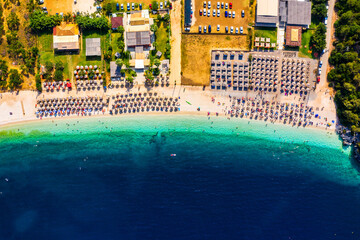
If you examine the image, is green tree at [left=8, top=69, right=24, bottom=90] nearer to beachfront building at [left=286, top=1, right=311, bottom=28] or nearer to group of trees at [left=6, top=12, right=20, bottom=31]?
group of trees at [left=6, top=12, right=20, bottom=31]

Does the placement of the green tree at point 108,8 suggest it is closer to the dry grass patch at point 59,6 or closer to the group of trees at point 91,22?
the group of trees at point 91,22

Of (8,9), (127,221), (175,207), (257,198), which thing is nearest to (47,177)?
(127,221)

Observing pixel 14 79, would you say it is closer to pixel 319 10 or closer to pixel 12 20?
pixel 12 20

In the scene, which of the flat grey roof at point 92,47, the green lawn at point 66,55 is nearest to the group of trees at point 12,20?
the green lawn at point 66,55

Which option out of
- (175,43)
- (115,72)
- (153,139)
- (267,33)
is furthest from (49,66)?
(267,33)

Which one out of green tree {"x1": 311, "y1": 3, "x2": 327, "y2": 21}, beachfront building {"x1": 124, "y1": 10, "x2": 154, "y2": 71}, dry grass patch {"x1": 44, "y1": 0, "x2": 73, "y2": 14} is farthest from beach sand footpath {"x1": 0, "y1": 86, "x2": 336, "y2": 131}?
green tree {"x1": 311, "y1": 3, "x2": 327, "y2": 21}

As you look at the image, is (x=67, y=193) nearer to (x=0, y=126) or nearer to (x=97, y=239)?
(x=97, y=239)
